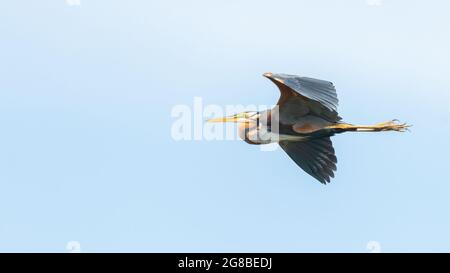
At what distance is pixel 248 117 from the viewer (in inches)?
629

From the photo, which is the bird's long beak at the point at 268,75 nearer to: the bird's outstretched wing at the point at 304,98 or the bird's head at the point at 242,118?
the bird's outstretched wing at the point at 304,98

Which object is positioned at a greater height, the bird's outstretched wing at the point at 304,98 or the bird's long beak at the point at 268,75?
the bird's long beak at the point at 268,75

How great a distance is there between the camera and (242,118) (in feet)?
52.5

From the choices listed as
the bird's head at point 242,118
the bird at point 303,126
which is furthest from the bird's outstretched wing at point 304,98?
the bird's head at point 242,118

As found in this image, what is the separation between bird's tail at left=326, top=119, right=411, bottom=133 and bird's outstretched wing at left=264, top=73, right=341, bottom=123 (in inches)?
4.2

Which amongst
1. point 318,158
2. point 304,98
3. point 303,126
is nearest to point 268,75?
point 304,98

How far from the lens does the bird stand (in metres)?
15.0

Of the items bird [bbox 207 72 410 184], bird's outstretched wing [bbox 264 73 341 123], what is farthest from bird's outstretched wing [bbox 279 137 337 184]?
bird's outstretched wing [bbox 264 73 341 123]

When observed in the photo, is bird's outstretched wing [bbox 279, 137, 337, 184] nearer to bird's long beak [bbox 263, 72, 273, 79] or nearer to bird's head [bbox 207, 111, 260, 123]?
bird's head [bbox 207, 111, 260, 123]

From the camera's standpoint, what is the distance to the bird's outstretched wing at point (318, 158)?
53.5ft

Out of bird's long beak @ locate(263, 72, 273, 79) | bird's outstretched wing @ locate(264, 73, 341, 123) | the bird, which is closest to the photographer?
bird's outstretched wing @ locate(264, 73, 341, 123)

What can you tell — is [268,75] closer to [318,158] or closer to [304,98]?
[304,98]
